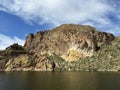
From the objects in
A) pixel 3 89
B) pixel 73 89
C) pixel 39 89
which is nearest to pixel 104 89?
pixel 73 89

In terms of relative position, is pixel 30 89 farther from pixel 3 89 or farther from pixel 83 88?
pixel 83 88

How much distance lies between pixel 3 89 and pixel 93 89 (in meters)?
36.5

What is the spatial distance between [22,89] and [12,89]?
435 centimetres

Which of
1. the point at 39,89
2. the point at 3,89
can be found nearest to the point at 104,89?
the point at 39,89

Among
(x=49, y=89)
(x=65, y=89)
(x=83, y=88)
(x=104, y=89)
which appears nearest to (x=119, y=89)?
(x=104, y=89)

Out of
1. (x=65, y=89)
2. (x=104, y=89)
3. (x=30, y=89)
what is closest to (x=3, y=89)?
(x=30, y=89)

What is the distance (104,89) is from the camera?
86375mm

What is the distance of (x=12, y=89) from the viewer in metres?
89.7

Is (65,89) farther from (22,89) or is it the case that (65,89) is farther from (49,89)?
(22,89)

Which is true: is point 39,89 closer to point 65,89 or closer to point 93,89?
point 65,89

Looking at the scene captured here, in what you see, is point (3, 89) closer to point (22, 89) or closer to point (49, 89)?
point (22, 89)

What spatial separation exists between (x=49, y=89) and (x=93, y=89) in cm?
1754

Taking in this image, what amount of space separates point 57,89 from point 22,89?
14.2 m

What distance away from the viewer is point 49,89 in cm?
8794
